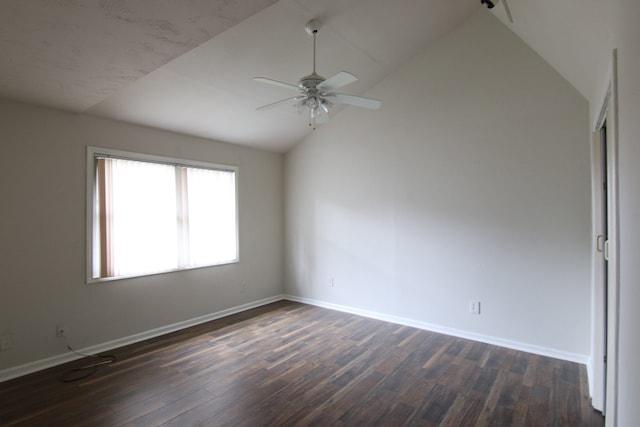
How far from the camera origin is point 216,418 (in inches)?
87.0

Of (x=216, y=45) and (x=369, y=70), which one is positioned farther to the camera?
(x=369, y=70)

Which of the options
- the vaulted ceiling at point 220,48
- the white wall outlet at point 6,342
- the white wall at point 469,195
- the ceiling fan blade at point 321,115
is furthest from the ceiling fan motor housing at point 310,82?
the white wall outlet at point 6,342

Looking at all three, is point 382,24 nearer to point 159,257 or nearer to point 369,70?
point 369,70

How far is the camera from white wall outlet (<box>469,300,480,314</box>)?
352 cm

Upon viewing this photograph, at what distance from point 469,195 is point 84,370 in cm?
415

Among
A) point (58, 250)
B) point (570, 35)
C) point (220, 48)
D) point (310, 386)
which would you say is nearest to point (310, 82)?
point (220, 48)

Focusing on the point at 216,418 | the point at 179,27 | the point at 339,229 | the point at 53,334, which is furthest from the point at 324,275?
the point at 179,27

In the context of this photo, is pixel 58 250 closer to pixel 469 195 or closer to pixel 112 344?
pixel 112 344

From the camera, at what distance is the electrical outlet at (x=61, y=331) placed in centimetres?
303

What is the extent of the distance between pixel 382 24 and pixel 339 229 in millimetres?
2581

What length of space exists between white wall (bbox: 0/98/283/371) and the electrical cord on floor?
14 centimetres

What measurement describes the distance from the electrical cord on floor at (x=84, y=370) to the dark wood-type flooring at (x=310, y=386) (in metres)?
0.06

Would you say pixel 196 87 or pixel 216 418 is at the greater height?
pixel 196 87

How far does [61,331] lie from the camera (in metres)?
3.05
